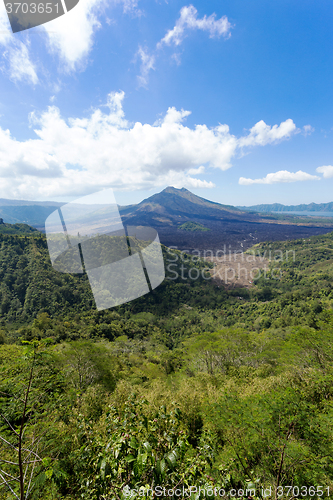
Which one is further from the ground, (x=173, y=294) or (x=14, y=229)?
(x=14, y=229)

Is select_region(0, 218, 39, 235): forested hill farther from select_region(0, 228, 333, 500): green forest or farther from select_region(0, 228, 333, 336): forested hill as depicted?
select_region(0, 228, 333, 500): green forest

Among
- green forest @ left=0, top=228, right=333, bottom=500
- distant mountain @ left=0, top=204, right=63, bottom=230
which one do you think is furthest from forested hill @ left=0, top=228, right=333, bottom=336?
distant mountain @ left=0, top=204, right=63, bottom=230

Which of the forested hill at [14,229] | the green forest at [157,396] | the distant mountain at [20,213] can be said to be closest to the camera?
the green forest at [157,396]

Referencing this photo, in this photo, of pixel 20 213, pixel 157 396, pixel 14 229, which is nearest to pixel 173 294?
pixel 14 229

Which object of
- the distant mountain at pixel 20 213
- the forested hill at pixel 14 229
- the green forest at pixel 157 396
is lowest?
the green forest at pixel 157 396

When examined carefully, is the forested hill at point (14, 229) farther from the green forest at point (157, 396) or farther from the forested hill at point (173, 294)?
the green forest at point (157, 396)

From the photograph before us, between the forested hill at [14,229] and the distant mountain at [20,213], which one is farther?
the distant mountain at [20,213]

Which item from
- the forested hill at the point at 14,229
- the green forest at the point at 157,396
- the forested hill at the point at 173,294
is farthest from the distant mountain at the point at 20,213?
the green forest at the point at 157,396

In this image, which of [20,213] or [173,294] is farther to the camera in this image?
[20,213]

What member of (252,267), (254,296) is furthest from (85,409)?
(252,267)

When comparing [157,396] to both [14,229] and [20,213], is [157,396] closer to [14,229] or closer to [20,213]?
[14,229]
